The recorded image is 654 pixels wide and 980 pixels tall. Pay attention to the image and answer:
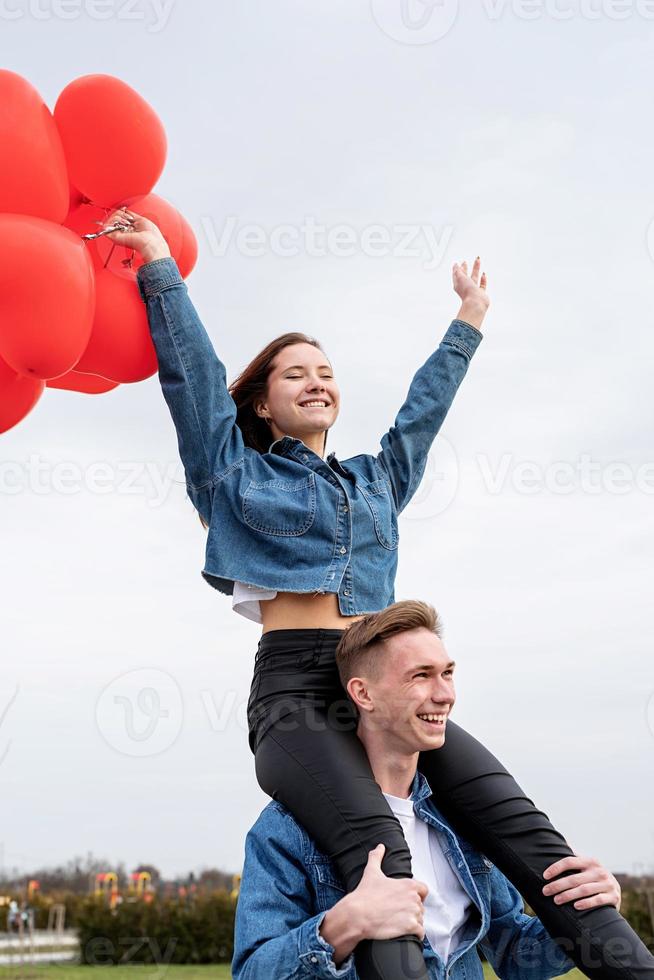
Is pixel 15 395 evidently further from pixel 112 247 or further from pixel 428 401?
pixel 428 401

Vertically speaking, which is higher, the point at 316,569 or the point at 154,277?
the point at 154,277

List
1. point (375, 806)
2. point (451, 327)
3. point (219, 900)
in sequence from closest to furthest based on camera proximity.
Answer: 1. point (375, 806)
2. point (451, 327)
3. point (219, 900)

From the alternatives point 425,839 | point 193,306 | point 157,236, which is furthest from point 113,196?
point 425,839

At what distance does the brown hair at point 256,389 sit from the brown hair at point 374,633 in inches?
28.6

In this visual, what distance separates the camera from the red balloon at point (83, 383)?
10.4 feet

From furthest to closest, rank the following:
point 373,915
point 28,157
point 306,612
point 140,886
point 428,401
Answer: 1. point 140,886
2. point 428,401
3. point 306,612
4. point 28,157
5. point 373,915

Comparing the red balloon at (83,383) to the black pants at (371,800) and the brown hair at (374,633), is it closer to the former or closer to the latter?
the black pants at (371,800)

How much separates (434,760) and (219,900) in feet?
40.4

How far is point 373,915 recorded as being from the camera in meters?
2.22

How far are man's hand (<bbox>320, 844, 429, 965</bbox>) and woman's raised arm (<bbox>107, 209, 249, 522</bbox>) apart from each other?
3.64ft

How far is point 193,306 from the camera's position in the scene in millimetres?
2881

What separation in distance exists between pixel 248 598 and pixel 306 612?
16 centimetres

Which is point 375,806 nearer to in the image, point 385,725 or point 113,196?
point 385,725

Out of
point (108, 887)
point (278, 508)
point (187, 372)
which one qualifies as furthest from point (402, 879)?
point (108, 887)
